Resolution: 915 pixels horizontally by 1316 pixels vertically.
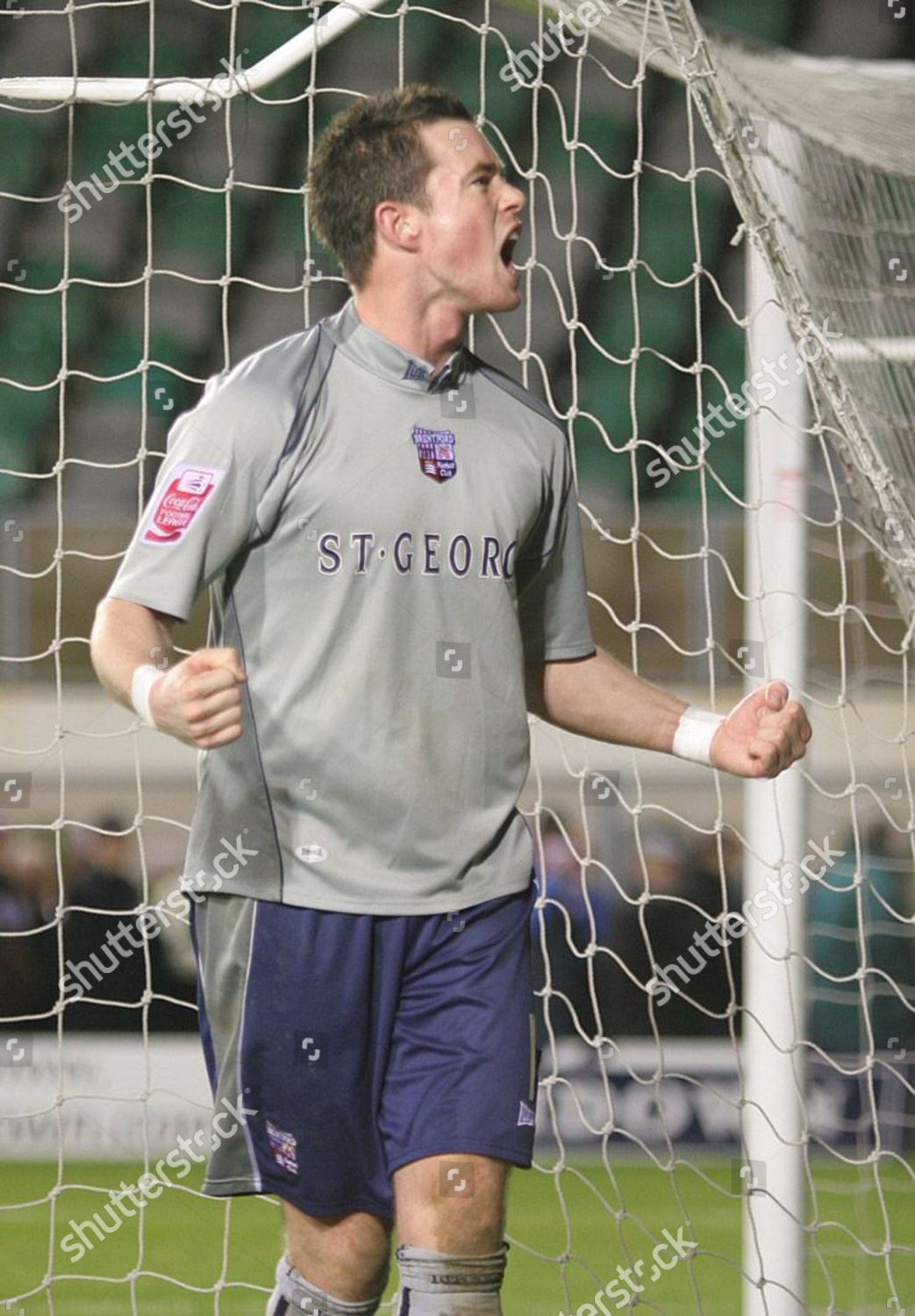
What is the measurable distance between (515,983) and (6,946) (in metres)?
5.93

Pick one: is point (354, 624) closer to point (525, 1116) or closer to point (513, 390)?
point (513, 390)

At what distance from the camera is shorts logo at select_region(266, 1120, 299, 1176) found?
1.84 m

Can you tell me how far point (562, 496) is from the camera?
6.46 ft

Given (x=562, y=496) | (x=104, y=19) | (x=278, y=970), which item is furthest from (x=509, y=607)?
(x=104, y=19)

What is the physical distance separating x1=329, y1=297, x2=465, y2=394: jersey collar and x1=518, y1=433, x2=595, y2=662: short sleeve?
175 millimetres

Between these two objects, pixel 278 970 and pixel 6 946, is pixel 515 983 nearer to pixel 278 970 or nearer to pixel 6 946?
pixel 278 970

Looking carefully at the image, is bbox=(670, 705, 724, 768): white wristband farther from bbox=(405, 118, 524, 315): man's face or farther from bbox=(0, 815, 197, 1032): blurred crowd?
bbox=(0, 815, 197, 1032): blurred crowd

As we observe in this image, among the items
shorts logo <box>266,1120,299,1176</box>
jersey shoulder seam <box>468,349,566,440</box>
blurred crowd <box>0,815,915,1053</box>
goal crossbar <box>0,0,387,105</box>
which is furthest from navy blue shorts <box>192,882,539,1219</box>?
blurred crowd <box>0,815,915,1053</box>

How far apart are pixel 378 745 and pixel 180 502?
0.30 m

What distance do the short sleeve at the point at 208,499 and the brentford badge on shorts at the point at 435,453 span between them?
14 cm

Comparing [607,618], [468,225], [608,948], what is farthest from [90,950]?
[468,225]

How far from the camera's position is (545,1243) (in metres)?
5.06

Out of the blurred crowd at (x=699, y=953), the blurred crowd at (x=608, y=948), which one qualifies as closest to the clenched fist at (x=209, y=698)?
the blurred crowd at (x=699, y=953)

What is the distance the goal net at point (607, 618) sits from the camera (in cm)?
277
